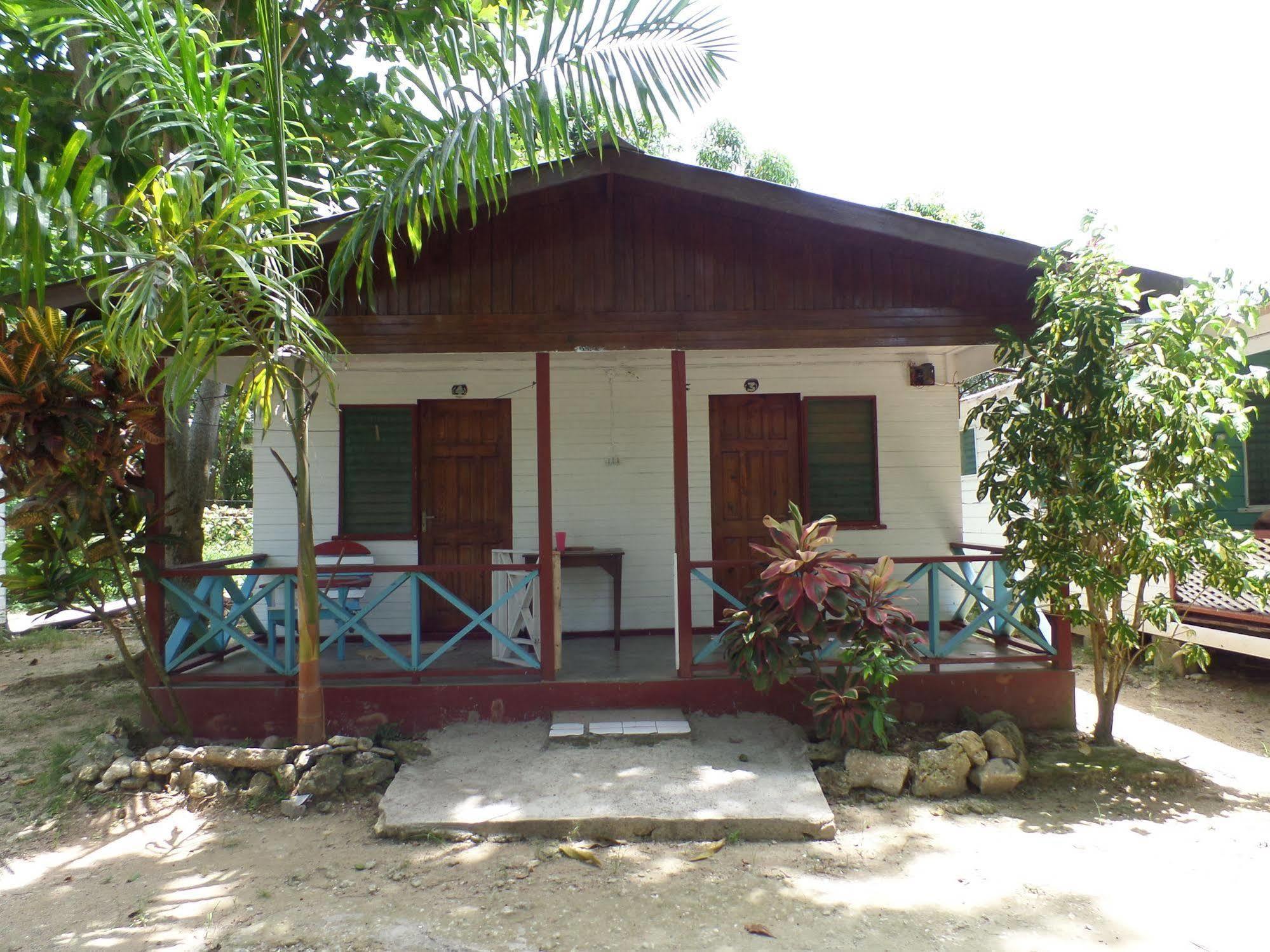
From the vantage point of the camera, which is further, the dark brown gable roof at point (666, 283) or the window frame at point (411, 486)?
the window frame at point (411, 486)

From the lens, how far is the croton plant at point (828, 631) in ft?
15.6

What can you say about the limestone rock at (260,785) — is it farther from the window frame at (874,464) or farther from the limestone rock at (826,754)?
the window frame at (874,464)

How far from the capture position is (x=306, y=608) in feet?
15.0

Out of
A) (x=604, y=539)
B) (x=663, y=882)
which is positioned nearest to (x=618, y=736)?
(x=663, y=882)

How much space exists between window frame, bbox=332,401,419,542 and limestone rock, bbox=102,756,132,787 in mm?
2434

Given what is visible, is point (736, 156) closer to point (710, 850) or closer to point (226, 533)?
point (226, 533)

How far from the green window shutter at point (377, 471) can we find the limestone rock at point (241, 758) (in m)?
2.38

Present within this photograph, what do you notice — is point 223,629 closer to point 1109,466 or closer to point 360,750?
point 360,750

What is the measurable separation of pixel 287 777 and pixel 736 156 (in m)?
16.6

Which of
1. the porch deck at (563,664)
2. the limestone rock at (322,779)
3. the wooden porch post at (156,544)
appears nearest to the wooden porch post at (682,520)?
the porch deck at (563,664)

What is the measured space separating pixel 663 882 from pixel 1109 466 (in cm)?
314

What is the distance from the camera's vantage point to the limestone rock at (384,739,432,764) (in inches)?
193

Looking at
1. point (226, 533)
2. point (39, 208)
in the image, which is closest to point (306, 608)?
point (39, 208)

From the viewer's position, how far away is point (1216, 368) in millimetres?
4648
